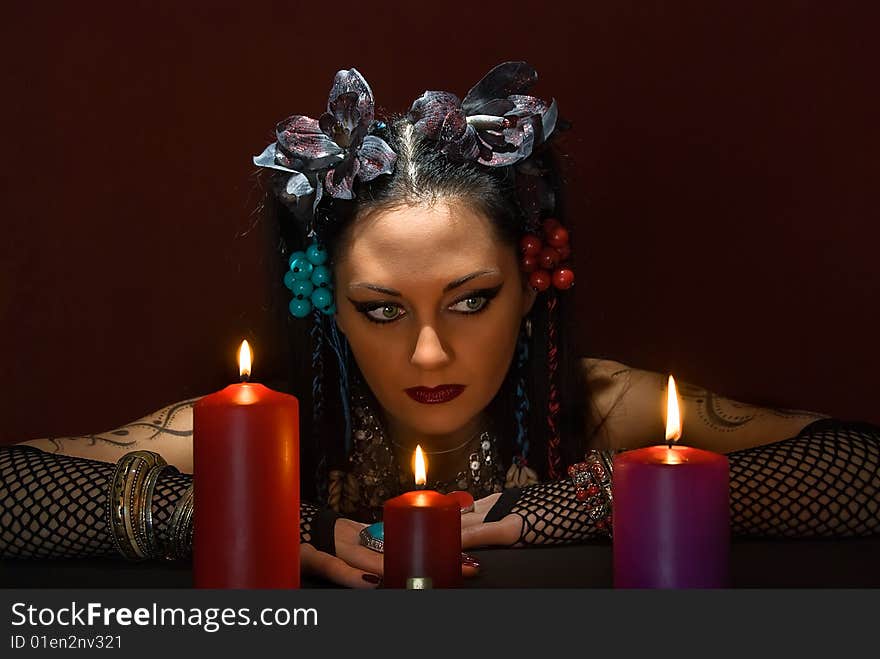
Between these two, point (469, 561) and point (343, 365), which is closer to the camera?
point (469, 561)

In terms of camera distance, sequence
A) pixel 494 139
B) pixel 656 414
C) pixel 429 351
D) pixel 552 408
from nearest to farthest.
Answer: pixel 429 351 → pixel 494 139 → pixel 552 408 → pixel 656 414

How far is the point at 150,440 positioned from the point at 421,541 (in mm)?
967

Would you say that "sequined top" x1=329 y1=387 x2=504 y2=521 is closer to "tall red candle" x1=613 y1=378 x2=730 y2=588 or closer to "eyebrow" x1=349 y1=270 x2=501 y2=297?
"eyebrow" x1=349 y1=270 x2=501 y2=297

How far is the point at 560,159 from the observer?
2012mm

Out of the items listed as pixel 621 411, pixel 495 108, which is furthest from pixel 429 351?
pixel 621 411

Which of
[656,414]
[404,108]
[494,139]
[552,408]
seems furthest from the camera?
[404,108]

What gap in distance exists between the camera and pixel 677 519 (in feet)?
3.37

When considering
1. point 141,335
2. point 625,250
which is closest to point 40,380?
point 141,335

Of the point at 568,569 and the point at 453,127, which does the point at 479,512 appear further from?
the point at 453,127

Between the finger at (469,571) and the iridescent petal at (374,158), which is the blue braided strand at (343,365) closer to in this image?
the iridescent petal at (374,158)

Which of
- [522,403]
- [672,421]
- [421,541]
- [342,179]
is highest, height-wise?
[342,179]

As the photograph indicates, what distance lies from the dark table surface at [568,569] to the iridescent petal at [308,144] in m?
0.69

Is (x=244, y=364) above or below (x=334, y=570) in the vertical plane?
above

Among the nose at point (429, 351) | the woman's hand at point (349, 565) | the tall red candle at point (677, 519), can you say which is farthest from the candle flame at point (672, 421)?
the nose at point (429, 351)
